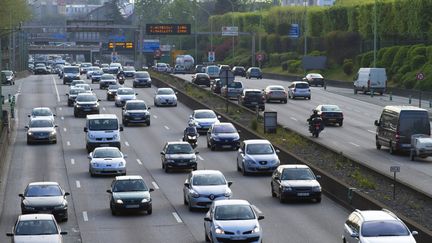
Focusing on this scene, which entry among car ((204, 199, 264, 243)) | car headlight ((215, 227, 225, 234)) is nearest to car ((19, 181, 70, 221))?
car ((204, 199, 264, 243))

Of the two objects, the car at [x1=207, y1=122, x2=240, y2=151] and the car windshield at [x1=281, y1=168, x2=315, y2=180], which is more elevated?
the car windshield at [x1=281, y1=168, x2=315, y2=180]

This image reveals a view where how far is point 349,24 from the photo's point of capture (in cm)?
14538

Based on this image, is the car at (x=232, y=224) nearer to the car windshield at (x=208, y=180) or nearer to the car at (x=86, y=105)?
the car windshield at (x=208, y=180)

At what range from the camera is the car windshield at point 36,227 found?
97.6 feet

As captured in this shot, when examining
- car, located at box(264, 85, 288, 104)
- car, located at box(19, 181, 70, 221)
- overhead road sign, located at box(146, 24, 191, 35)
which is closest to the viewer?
car, located at box(19, 181, 70, 221)

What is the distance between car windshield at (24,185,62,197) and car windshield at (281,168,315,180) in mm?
8228

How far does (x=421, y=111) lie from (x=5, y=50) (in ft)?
422

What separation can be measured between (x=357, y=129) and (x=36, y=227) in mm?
41564

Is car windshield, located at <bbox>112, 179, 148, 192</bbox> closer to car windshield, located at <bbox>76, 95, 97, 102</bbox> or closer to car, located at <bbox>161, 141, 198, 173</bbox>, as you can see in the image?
car, located at <bbox>161, 141, 198, 173</bbox>

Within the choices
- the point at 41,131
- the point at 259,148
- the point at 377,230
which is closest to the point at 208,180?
the point at 259,148

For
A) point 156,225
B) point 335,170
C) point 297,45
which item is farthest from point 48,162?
point 297,45

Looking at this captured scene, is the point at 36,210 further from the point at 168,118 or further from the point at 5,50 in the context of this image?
the point at 5,50

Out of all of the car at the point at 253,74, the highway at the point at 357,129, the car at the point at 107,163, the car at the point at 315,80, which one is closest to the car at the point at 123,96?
the highway at the point at 357,129

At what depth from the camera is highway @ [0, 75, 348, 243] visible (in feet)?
112
